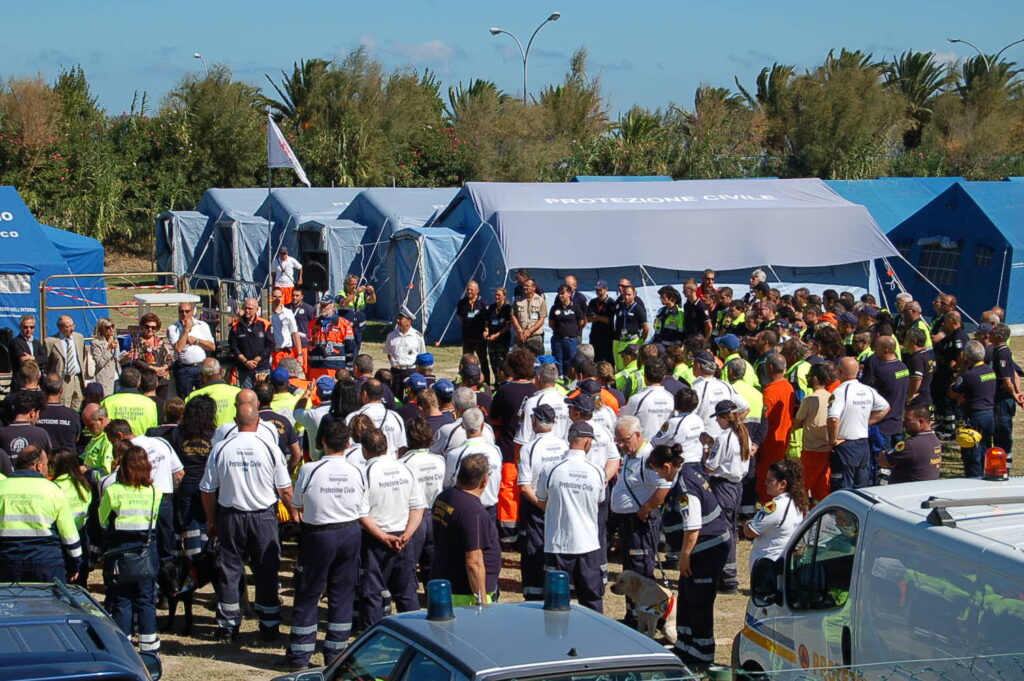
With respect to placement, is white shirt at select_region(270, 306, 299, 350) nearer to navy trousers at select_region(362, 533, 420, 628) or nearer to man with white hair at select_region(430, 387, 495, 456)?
man with white hair at select_region(430, 387, 495, 456)

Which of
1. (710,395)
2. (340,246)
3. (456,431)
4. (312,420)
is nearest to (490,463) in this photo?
(456,431)

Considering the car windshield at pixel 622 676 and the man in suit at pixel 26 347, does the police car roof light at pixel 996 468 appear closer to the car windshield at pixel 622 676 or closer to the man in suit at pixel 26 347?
the car windshield at pixel 622 676

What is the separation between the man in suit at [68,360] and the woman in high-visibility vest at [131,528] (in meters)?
6.16

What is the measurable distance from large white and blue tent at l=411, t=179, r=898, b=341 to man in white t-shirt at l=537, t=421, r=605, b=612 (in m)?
12.0

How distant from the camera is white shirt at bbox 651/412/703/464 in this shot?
28.2 feet

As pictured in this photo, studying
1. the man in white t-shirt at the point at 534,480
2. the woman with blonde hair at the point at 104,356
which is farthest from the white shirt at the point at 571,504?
the woman with blonde hair at the point at 104,356

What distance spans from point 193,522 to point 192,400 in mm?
850

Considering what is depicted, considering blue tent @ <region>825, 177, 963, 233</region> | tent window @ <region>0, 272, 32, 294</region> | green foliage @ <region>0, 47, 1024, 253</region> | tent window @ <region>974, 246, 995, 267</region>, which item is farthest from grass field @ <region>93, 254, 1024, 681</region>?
green foliage @ <region>0, 47, 1024, 253</region>

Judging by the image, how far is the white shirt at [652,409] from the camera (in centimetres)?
928

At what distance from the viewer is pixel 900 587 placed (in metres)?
4.76

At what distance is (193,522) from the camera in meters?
8.09

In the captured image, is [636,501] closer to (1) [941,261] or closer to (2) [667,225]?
(2) [667,225]

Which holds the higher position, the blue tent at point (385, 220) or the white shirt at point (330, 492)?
the blue tent at point (385, 220)

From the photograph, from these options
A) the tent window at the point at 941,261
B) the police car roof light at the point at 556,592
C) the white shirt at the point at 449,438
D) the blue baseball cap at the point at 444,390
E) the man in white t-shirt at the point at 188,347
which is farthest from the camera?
the tent window at the point at 941,261
